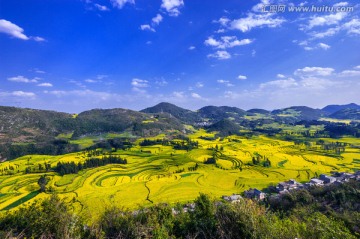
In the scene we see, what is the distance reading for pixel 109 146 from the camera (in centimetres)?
12531

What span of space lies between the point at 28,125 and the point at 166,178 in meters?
148

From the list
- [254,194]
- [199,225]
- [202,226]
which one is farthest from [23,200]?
[254,194]

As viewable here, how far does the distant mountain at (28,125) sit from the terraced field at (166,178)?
6402 centimetres

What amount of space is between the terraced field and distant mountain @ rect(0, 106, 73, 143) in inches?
2520

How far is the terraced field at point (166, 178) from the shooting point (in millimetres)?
50906

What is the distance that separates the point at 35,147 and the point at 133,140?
2240 inches

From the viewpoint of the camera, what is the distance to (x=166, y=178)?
6594cm

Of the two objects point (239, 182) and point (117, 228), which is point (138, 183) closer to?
point (239, 182)

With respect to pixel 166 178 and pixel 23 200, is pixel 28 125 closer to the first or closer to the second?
pixel 23 200

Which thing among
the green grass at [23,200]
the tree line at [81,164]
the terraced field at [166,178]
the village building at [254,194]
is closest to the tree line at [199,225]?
the village building at [254,194]

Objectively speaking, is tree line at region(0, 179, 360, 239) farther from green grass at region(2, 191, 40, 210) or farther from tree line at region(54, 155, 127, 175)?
tree line at region(54, 155, 127, 175)

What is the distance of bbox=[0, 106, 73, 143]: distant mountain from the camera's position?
145 meters

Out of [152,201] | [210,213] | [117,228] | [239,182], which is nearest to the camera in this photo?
[117,228]

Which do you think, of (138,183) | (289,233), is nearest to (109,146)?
(138,183)
